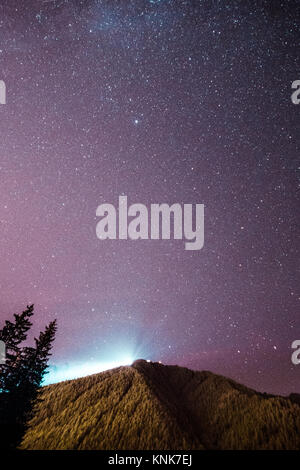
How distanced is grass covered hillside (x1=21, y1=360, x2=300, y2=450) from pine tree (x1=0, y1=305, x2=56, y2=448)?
2382mm

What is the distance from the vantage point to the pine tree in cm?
2636

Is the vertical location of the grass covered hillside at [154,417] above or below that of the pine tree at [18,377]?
below

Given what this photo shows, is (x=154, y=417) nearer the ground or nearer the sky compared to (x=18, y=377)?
nearer the ground

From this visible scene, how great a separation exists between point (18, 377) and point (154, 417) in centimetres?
1781

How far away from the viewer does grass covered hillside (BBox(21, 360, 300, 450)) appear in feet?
90.0

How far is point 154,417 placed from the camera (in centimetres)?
3125

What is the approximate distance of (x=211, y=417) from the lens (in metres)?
34.9

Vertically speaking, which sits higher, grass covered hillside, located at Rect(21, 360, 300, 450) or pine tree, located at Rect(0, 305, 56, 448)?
pine tree, located at Rect(0, 305, 56, 448)

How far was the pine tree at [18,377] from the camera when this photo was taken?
2636 cm

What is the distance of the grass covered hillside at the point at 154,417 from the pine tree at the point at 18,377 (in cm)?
238

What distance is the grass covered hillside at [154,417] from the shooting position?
2744 cm
